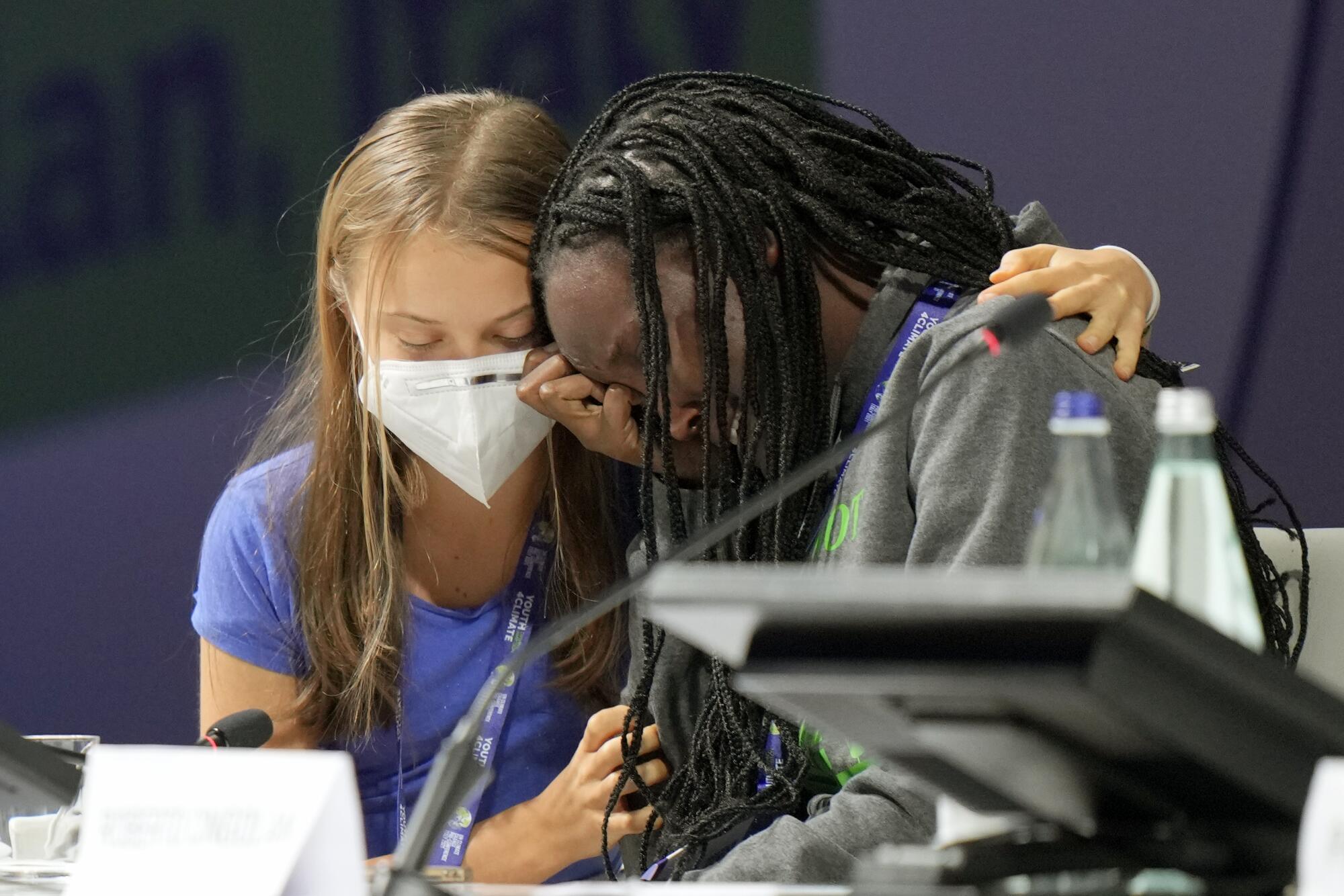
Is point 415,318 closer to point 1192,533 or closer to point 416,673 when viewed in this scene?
point 416,673

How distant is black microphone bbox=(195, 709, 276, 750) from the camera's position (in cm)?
91

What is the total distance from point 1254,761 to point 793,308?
0.72 m

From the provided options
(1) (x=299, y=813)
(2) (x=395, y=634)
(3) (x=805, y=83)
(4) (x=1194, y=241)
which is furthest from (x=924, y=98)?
(1) (x=299, y=813)

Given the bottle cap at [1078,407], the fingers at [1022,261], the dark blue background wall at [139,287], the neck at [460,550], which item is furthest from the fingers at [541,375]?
the dark blue background wall at [139,287]

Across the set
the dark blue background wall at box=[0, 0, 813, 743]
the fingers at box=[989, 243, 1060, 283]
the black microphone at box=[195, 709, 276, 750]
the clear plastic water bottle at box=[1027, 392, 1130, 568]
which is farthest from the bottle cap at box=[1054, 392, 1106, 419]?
the dark blue background wall at box=[0, 0, 813, 743]

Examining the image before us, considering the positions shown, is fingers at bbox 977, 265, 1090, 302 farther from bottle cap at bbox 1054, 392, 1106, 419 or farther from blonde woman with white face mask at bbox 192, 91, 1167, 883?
blonde woman with white face mask at bbox 192, 91, 1167, 883

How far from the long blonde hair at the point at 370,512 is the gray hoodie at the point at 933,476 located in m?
0.43

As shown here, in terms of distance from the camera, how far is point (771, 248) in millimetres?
1180

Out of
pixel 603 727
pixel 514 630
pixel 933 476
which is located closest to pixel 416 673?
pixel 514 630

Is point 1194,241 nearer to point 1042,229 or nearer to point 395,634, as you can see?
point 1042,229

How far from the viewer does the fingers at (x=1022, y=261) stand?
1.11 meters

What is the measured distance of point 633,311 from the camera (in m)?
1.20

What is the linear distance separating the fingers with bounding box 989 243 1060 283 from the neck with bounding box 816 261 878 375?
0.11 m

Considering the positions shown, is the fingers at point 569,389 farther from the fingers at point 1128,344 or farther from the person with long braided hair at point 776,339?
the fingers at point 1128,344
